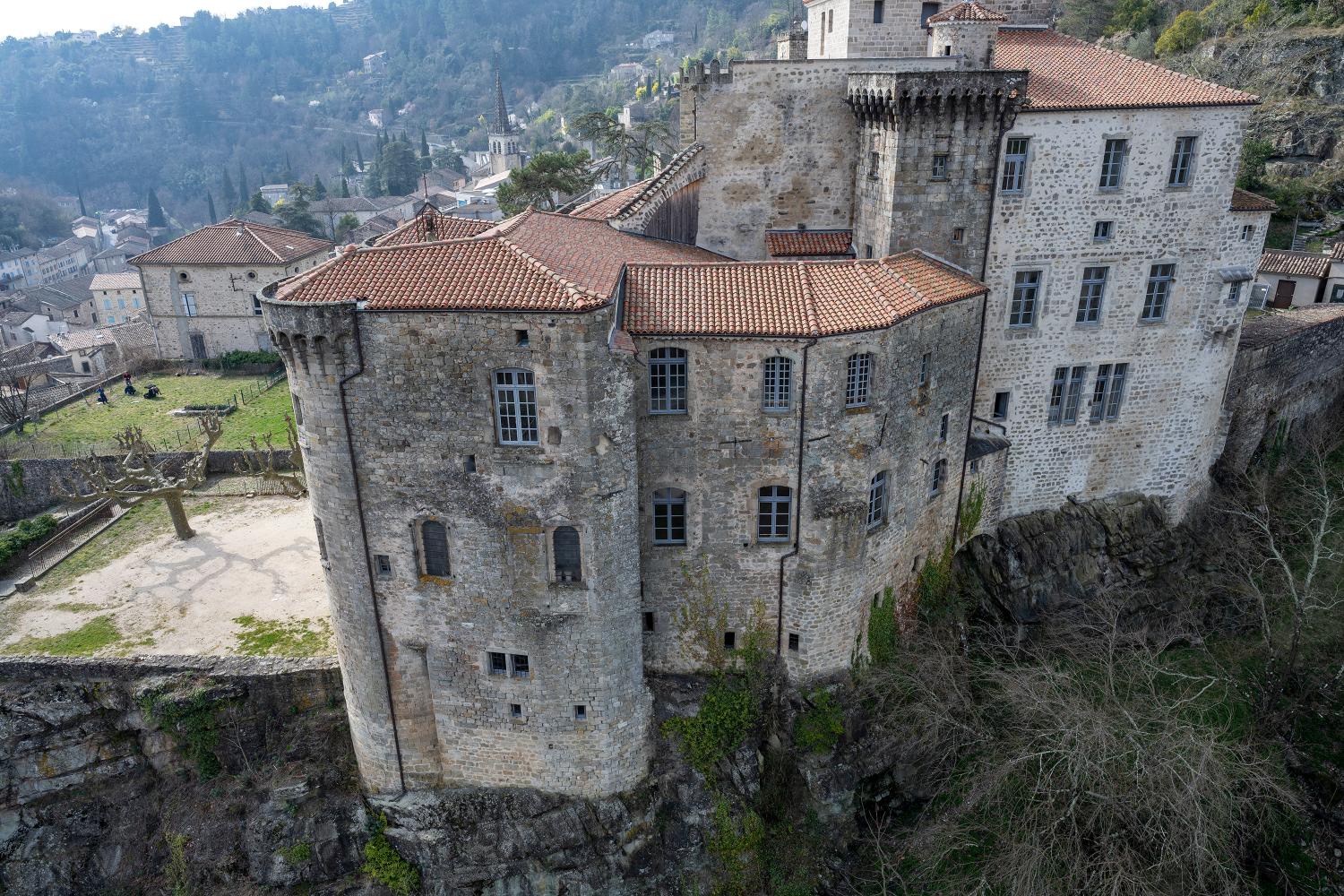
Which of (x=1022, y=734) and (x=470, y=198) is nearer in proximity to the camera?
(x=1022, y=734)

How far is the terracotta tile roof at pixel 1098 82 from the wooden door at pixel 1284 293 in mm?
25711

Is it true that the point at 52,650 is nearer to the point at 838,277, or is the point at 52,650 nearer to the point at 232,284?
the point at 838,277

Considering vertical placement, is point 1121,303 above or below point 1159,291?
below

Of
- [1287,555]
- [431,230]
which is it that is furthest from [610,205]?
[1287,555]

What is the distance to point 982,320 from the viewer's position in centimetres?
2748

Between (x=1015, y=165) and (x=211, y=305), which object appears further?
(x=211, y=305)

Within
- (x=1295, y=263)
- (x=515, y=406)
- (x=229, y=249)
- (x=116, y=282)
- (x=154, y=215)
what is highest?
(x=515, y=406)

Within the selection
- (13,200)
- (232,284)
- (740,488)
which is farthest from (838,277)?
(13,200)

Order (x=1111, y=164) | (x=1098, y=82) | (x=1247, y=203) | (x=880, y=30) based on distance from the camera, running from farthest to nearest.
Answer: (x=880, y=30), (x=1247, y=203), (x=1098, y=82), (x=1111, y=164)

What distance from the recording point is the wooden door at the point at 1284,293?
160ft

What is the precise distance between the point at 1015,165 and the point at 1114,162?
347 cm

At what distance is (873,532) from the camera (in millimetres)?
25125

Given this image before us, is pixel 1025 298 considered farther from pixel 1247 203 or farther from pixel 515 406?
pixel 515 406

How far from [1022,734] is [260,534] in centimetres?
2886
